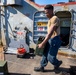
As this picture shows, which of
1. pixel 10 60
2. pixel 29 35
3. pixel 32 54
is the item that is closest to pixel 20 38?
pixel 29 35

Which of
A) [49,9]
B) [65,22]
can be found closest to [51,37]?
[49,9]

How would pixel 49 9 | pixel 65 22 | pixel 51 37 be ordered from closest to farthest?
pixel 49 9 → pixel 51 37 → pixel 65 22

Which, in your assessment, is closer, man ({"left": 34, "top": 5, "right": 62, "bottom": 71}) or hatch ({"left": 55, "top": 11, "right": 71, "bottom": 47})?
man ({"left": 34, "top": 5, "right": 62, "bottom": 71})

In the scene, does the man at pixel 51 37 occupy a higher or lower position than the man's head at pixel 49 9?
lower

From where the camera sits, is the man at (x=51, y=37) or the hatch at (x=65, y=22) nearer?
the man at (x=51, y=37)

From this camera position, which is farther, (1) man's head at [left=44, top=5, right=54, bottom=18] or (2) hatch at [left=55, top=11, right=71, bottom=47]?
(2) hatch at [left=55, top=11, right=71, bottom=47]

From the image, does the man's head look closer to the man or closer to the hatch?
the man

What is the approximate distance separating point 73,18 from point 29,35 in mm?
1939

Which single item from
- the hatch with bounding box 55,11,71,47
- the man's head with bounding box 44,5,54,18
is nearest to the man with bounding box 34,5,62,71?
the man's head with bounding box 44,5,54,18

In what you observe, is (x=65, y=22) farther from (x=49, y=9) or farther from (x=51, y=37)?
Result: (x=49, y=9)

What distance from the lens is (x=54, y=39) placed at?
3.92m

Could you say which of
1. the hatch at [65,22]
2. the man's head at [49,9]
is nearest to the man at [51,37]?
the man's head at [49,9]

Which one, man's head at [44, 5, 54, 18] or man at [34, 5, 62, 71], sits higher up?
man's head at [44, 5, 54, 18]

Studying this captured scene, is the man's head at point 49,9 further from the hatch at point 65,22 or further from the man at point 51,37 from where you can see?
the hatch at point 65,22
